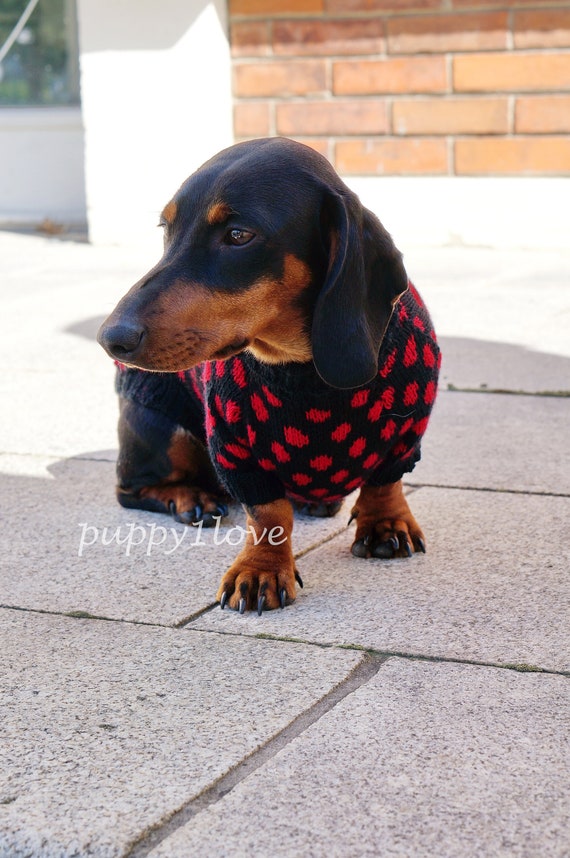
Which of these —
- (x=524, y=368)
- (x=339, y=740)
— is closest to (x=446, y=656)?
(x=339, y=740)

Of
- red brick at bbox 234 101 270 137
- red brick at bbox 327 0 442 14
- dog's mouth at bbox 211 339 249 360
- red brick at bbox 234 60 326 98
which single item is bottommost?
red brick at bbox 234 101 270 137

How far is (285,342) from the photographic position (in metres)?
2.50

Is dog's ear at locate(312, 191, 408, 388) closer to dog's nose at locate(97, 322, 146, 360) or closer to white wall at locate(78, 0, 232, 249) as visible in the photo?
dog's nose at locate(97, 322, 146, 360)

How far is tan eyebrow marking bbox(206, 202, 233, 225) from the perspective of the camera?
234 centimetres

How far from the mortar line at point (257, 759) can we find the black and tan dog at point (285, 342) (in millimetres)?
409

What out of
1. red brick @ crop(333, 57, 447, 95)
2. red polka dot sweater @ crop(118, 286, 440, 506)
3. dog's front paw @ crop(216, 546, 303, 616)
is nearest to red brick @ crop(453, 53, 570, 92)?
red brick @ crop(333, 57, 447, 95)

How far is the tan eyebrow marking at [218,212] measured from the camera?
2.34 meters

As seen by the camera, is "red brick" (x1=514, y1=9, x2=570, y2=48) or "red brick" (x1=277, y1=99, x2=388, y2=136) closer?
"red brick" (x1=514, y1=9, x2=570, y2=48)

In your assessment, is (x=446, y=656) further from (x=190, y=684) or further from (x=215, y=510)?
(x=215, y=510)

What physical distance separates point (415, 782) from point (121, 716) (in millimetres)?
582

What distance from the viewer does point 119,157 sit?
870 centimetres

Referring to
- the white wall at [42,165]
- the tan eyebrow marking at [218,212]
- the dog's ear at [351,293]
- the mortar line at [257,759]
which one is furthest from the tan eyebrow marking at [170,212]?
the white wall at [42,165]

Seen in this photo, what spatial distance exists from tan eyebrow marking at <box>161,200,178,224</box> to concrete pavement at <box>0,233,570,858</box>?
90 centimetres

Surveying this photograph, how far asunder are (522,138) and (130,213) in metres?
3.02
